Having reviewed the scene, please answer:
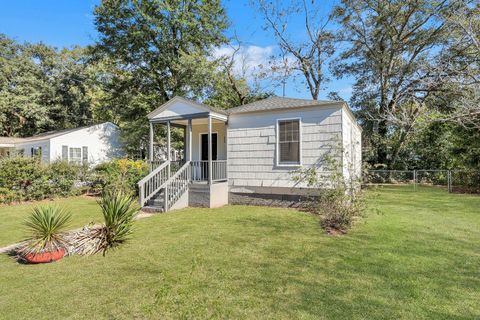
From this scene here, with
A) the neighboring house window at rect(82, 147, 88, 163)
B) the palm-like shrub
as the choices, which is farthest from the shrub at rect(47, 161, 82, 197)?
the palm-like shrub

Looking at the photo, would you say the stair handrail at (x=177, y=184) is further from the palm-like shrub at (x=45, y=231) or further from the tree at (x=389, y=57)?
the tree at (x=389, y=57)

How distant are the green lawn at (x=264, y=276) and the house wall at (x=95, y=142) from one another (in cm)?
1454

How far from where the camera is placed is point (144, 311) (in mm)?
3000

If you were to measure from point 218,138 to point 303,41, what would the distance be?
14239 mm

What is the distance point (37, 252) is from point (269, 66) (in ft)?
68.7

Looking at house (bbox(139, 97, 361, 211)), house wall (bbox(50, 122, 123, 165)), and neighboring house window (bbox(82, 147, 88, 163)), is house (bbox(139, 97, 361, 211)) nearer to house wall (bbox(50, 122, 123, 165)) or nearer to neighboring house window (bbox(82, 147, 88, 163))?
house wall (bbox(50, 122, 123, 165))

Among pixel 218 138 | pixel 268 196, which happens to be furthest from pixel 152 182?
pixel 268 196

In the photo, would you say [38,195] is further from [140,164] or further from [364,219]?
[364,219]

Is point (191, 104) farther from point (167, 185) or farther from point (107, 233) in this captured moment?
point (107, 233)

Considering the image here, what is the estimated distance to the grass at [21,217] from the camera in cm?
638

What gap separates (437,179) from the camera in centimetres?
1582

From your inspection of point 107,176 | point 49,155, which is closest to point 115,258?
point 107,176

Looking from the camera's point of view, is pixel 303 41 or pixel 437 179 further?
pixel 303 41

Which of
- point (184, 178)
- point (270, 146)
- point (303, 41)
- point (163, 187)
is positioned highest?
point (303, 41)
